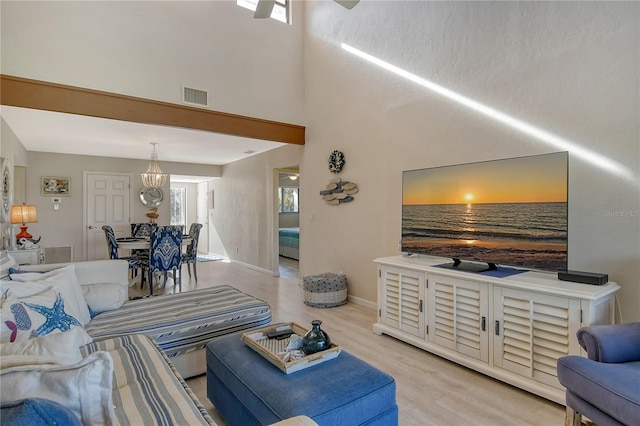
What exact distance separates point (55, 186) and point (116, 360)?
6.09 meters

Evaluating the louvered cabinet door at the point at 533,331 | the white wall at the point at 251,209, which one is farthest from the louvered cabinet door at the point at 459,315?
the white wall at the point at 251,209

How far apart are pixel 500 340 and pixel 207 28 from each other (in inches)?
184

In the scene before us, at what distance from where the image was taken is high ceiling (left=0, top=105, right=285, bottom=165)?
13.1 feet

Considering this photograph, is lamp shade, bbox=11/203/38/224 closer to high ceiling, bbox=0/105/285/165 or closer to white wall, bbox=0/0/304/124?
high ceiling, bbox=0/105/285/165

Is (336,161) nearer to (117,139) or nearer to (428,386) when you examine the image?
(428,386)

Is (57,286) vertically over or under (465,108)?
under

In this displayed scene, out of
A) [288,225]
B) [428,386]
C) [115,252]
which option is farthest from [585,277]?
[288,225]

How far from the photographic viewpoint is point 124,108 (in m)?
3.66

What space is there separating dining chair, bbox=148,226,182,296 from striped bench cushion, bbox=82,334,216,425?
9.60ft

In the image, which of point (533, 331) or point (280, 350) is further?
point (533, 331)

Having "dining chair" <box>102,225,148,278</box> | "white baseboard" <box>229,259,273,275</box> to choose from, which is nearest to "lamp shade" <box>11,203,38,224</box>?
"dining chair" <box>102,225,148,278</box>

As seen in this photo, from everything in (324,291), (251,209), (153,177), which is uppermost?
(153,177)

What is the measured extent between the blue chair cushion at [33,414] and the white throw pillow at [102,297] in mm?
2121

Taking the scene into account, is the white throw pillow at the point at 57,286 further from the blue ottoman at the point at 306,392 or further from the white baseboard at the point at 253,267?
the white baseboard at the point at 253,267
